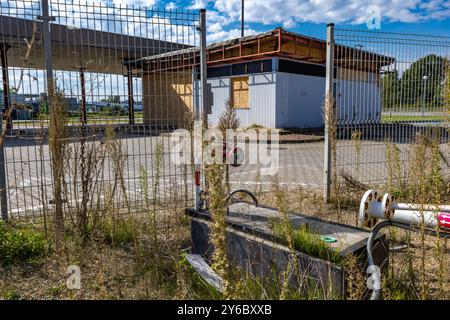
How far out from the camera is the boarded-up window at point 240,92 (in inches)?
757

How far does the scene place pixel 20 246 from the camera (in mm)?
3641

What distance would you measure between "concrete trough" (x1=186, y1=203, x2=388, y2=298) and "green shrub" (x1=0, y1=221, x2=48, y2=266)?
160cm

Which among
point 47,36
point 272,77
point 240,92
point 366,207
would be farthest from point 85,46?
point 240,92

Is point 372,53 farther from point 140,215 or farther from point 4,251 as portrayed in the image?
point 4,251

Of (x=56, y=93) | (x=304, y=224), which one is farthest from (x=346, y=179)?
(x=56, y=93)

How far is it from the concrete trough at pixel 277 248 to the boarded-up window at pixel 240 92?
16.1 meters

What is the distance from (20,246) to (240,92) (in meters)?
16.7

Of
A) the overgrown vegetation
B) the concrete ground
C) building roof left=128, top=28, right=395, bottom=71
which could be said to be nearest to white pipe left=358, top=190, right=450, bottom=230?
the overgrown vegetation

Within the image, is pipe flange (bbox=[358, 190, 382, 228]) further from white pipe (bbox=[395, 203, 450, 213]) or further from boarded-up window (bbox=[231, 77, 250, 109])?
boarded-up window (bbox=[231, 77, 250, 109])

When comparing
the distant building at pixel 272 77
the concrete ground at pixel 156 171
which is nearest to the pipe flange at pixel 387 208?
the concrete ground at pixel 156 171

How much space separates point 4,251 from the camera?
3.59 m

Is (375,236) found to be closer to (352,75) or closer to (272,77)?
(352,75)

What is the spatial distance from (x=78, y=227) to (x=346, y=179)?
4014 millimetres

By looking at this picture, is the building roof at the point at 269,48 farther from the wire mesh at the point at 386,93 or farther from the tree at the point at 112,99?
the tree at the point at 112,99
